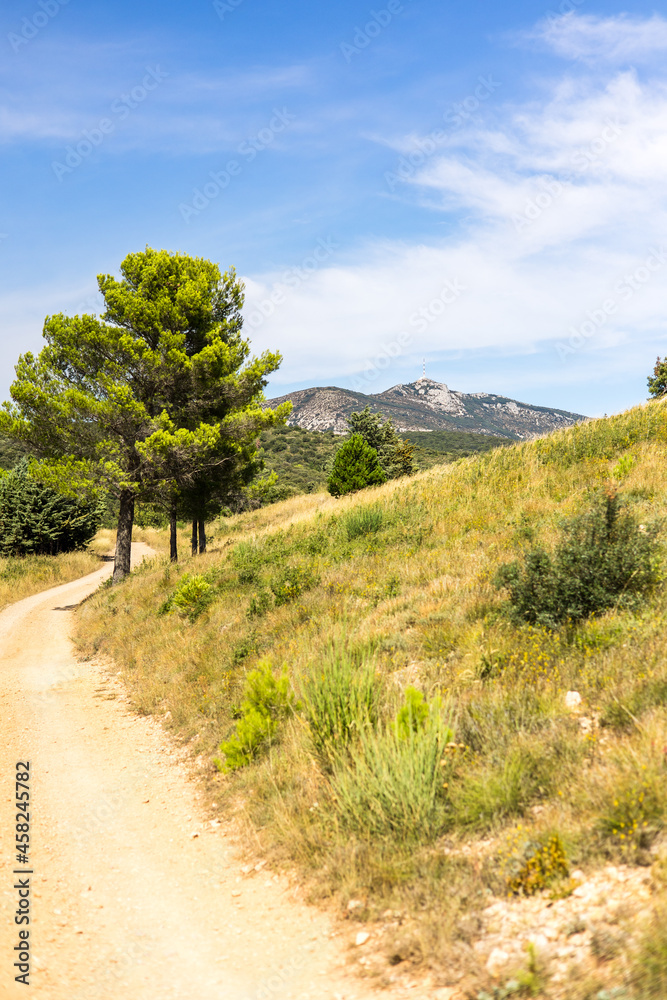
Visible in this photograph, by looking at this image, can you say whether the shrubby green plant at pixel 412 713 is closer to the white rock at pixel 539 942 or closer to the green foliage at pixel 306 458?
the white rock at pixel 539 942

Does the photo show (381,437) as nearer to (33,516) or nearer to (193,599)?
(33,516)

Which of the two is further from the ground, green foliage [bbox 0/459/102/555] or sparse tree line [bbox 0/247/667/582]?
sparse tree line [bbox 0/247/667/582]

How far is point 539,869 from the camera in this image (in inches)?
121

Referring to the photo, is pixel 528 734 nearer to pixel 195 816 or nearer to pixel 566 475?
pixel 195 816

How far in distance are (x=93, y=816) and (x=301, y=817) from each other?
2.21 metres

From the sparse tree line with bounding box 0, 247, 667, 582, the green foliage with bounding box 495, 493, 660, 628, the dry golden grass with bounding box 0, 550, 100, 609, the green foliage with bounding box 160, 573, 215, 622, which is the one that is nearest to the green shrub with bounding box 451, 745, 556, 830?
the green foliage with bounding box 495, 493, 660, 628

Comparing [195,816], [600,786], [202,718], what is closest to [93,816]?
[195,816]

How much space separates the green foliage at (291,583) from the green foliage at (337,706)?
370cm

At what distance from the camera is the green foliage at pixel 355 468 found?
74.4ft

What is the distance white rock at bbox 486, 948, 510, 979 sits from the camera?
2.64 metres

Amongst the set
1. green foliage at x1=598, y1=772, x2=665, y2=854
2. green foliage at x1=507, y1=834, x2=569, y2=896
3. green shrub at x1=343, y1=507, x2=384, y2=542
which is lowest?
green foliage at x1=507, y1=834, x2=569, y2=896

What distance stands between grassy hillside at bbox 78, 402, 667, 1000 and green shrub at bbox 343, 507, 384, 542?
6.03 feet

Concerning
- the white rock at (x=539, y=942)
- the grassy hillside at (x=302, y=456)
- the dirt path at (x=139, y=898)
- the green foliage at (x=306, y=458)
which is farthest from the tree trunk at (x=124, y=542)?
the grassy hillside at (x=302, y=456)

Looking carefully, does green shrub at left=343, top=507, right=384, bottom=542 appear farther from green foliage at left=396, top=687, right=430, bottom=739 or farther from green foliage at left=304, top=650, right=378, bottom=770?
green foliage at left=396, top=687, right=430, bottom=739
